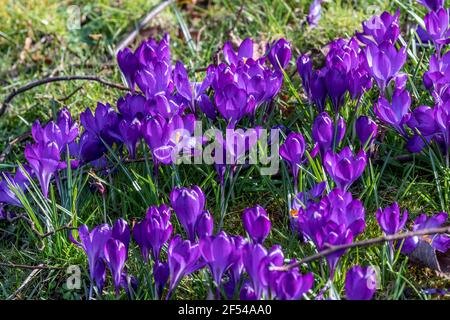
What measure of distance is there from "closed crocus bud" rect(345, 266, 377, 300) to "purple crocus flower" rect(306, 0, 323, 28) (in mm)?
1969

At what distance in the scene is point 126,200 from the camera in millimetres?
2645

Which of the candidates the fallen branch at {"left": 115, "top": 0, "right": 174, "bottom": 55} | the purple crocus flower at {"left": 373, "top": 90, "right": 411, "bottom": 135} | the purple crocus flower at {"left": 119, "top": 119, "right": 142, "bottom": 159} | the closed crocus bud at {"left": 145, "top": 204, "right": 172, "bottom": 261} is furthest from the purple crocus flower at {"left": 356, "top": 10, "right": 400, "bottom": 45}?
the fallen branch at {"left": 115, "top": 0, "right": 174, "bottom": 55}

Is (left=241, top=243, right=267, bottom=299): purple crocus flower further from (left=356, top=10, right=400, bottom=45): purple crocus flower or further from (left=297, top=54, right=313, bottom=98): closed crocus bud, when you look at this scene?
(left=356, top=10, right=400, bottom=45): purple crocus flower

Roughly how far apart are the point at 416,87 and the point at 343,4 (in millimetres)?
1132

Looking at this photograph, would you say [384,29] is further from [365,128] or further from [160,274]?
[160,274]

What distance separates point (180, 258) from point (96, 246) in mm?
270

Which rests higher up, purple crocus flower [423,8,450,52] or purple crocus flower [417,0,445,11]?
purple crocus flower [417,0,445,11]

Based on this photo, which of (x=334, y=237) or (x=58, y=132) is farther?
(x=58, y=132)

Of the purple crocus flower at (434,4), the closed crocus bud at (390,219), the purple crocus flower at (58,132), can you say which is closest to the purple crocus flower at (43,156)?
the purple crocus flower at (58,132)

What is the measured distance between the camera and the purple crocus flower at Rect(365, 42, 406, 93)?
8.50 feet

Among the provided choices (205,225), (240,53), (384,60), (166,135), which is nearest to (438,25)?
(384,60)

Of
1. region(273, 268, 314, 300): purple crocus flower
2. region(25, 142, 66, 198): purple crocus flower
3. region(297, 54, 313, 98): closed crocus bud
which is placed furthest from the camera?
region(297, 54, 313, 98): closed crocus bud

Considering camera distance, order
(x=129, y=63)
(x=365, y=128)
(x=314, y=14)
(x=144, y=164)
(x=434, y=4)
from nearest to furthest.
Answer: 1. (x=365, y=128)
2. (x=144, y=164)
3. (x=129, y=63)
4. (x=434, y=4)
5. (x=314, y=14)

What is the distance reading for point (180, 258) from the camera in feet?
6.67
